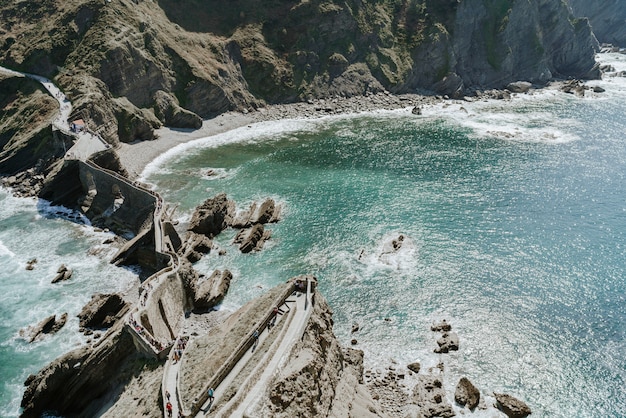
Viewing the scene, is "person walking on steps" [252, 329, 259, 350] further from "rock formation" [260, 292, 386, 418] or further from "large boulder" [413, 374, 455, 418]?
"large boulder" [413, 374, 455, 418]

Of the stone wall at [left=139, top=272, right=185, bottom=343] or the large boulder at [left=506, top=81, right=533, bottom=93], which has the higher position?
the large boulder at [left=506, top=81, right=533, bottom=93]

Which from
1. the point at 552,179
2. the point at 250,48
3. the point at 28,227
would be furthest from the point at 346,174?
the point at 250,48

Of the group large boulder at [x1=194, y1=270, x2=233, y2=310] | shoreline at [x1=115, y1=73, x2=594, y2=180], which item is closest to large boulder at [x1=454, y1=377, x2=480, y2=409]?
large boulder at [x1=194, y1=270, x2=233, y2=310]

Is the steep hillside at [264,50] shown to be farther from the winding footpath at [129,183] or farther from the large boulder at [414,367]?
the large boulder at [414,367]

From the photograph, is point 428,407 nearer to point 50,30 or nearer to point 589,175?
point 589,175

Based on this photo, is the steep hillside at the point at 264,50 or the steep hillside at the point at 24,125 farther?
the steep hillside at the point at 264,50

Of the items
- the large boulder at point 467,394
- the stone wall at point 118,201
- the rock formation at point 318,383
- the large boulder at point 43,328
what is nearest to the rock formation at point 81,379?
the large boulder at point 43,328
